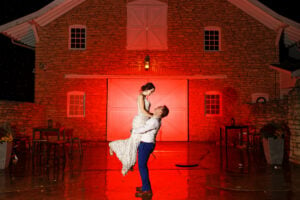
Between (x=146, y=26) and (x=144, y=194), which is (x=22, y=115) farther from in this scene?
(x=144, y=194)

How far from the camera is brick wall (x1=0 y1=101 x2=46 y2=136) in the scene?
32.7 ft

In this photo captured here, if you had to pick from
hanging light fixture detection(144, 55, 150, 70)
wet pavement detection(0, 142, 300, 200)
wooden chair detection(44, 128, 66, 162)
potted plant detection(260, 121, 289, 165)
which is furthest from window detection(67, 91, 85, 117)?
potted plant detection(260, 121, 289, 165)

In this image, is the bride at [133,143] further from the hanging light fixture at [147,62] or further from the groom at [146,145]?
the hanging light fixture at [147,62]

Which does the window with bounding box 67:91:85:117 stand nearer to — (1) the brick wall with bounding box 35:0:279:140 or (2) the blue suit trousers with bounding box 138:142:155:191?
(1) the brick wall with bounding box 35:0:279:140

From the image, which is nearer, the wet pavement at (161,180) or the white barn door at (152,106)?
the wet pavement at (161,180)

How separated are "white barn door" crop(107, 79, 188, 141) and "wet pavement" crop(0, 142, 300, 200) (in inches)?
200

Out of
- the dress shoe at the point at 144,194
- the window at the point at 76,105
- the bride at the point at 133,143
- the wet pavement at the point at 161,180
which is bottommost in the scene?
the wet pavement at the point at 161,180

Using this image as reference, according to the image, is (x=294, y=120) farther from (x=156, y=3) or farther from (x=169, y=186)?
(x=156, y=3)

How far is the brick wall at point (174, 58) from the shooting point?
1309cm

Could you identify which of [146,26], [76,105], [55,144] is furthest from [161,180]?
[146,26]

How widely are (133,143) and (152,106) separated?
8534 millimetres

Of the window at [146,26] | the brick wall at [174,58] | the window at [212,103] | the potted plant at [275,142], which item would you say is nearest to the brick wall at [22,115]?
the brick wall at [174,58]

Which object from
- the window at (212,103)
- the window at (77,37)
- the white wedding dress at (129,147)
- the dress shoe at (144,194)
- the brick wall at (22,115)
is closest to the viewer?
the dress shoe at (144,194)

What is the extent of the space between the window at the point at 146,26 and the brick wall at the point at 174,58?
0.27m
